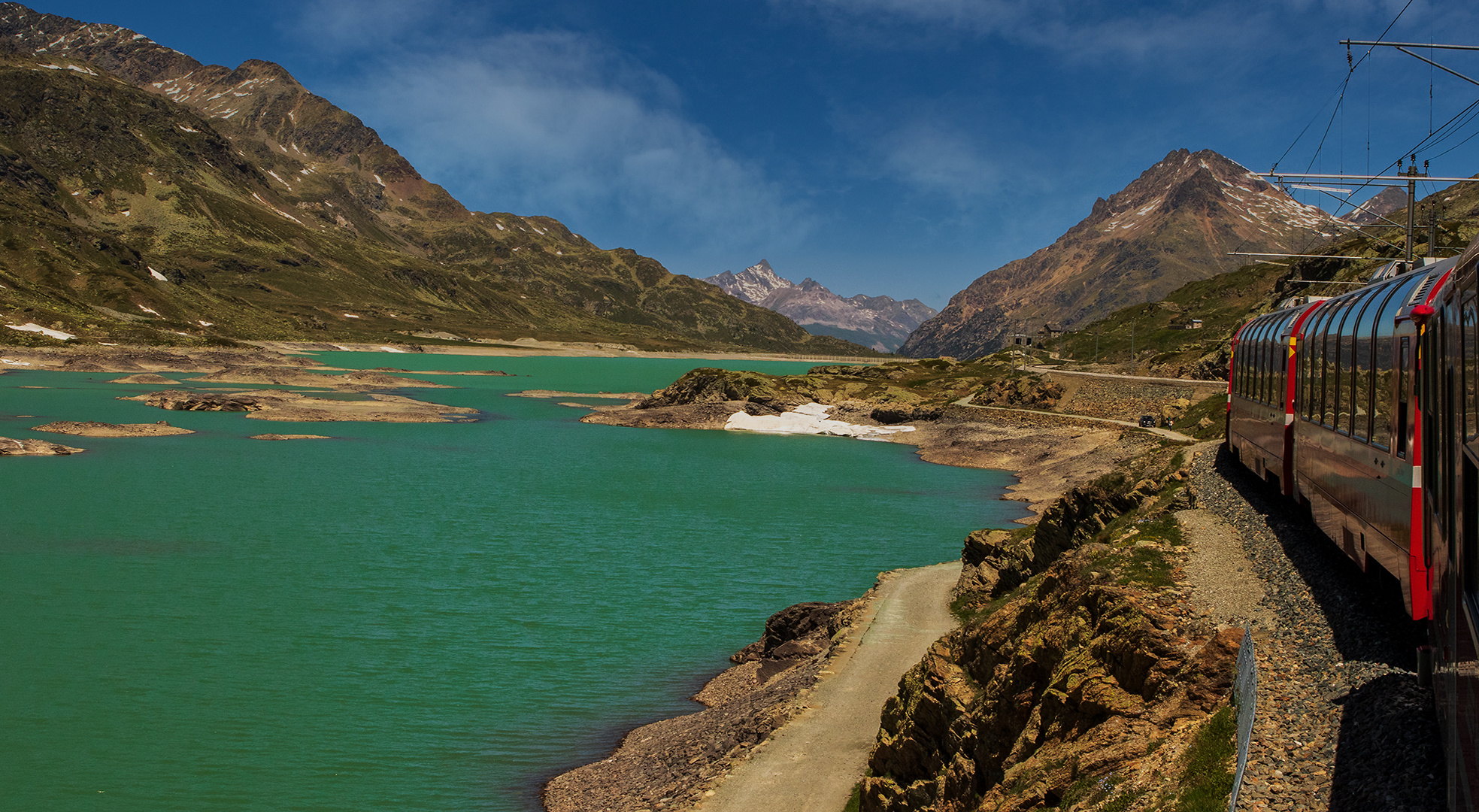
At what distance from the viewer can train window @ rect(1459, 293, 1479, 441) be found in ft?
22.6

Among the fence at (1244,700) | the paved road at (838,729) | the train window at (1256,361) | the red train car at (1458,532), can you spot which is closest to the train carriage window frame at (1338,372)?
the fence at (1244,700)

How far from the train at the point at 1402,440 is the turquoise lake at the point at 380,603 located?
58.3ft

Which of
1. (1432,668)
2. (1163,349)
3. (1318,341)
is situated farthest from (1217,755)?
(1163,349)

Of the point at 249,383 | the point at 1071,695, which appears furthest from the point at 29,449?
the point at 249,383

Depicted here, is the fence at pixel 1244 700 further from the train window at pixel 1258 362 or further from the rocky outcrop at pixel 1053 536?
the train window at pixel 1258 362

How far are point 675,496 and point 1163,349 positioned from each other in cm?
10550

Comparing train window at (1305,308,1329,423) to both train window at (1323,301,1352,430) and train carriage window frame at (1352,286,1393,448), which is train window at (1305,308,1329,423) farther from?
train carriage window frame at (1352,286,1393,448)

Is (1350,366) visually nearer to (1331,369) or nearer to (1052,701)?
(1331,369)

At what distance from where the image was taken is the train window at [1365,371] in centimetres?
1502

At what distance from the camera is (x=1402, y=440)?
12.8 m

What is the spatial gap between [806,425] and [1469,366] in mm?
107272

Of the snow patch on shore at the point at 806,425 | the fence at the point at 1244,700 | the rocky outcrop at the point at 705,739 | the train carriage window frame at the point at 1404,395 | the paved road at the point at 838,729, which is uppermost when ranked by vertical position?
the train carriage window frame at the point at 1404,395

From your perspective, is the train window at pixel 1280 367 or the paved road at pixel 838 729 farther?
the train window at pixel 1280 367

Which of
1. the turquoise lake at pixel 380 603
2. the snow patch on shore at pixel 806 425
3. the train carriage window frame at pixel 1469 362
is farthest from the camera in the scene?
the snow patch on shore at pixel 806 425
